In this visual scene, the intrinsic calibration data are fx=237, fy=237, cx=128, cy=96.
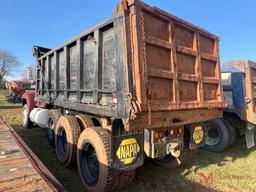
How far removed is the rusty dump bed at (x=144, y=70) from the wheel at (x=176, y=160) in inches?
34.0

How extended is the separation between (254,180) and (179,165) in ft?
4.55

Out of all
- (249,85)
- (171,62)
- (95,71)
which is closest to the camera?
(171,62)

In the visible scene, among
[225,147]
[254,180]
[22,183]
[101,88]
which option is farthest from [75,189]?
[225,147]

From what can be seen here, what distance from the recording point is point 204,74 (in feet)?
14.9

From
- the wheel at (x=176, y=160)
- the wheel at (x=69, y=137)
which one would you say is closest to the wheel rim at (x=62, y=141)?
the wheel at (x=69, y=137)

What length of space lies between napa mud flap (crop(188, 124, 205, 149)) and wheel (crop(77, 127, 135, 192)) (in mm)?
1366

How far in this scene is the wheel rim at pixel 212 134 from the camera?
20.9ft

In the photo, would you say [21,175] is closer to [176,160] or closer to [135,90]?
[135,90]

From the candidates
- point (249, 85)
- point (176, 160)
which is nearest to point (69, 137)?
point (176, 160)

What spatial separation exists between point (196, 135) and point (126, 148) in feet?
5.44

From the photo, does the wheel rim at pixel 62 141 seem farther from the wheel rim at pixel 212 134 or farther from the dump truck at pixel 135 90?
the wheel rim at pixel 212 134

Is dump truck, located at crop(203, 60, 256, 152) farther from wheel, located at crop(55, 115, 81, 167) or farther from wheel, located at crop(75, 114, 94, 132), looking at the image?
wheel, located at crop(55, 115, 81, 167)

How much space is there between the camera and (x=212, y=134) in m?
6.54

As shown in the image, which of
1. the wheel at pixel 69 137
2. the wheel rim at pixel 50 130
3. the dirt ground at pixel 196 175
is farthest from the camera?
the wheel rim at pixel 50 130
